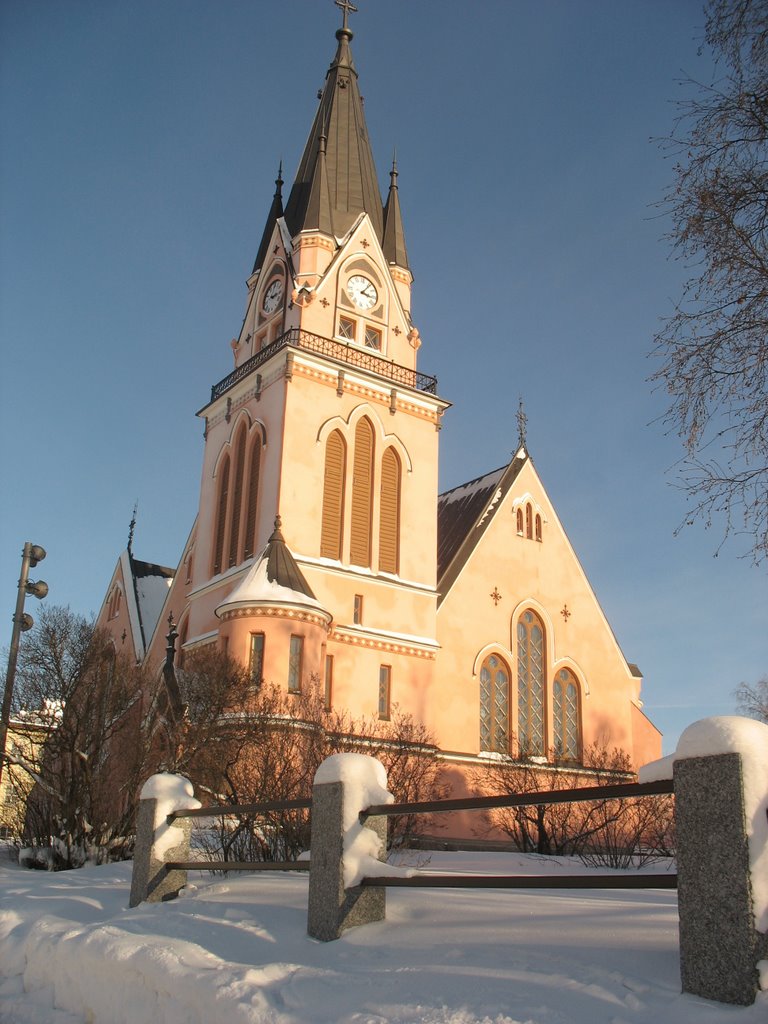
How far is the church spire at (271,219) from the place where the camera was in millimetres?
35750

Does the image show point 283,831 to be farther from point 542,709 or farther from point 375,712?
point 542,709

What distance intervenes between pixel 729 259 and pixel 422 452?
2357 centimetres

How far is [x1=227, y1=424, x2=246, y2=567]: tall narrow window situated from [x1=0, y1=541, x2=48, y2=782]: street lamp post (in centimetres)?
1319

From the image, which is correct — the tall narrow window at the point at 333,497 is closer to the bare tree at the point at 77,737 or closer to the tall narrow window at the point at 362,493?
the tall narrow window at the point at 362,493

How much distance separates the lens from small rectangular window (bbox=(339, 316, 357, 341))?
3244 cm

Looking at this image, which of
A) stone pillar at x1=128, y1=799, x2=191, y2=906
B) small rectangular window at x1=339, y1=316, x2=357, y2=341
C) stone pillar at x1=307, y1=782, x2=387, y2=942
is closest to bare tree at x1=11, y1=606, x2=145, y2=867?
stone pillar at x1=128, y1=799, x2=191, y2=906

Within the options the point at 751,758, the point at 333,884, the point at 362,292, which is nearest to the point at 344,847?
the point at 333,884

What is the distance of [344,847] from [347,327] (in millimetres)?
27236

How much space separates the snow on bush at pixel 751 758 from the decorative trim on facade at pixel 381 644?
77.9 feet

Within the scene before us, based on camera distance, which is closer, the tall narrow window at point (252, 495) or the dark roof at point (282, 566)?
the dark roof at point (282, 566)

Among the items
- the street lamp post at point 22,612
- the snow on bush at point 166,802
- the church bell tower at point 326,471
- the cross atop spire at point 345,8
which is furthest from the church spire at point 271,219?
the snow on bush at point 166,802

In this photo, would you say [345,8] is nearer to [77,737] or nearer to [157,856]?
[77,737]

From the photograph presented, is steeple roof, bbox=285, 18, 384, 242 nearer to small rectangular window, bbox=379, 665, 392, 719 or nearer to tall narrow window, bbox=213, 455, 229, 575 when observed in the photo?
tall narrow window, bbox=213, 455, 229, 575

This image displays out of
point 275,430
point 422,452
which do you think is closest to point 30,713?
point 275,430
